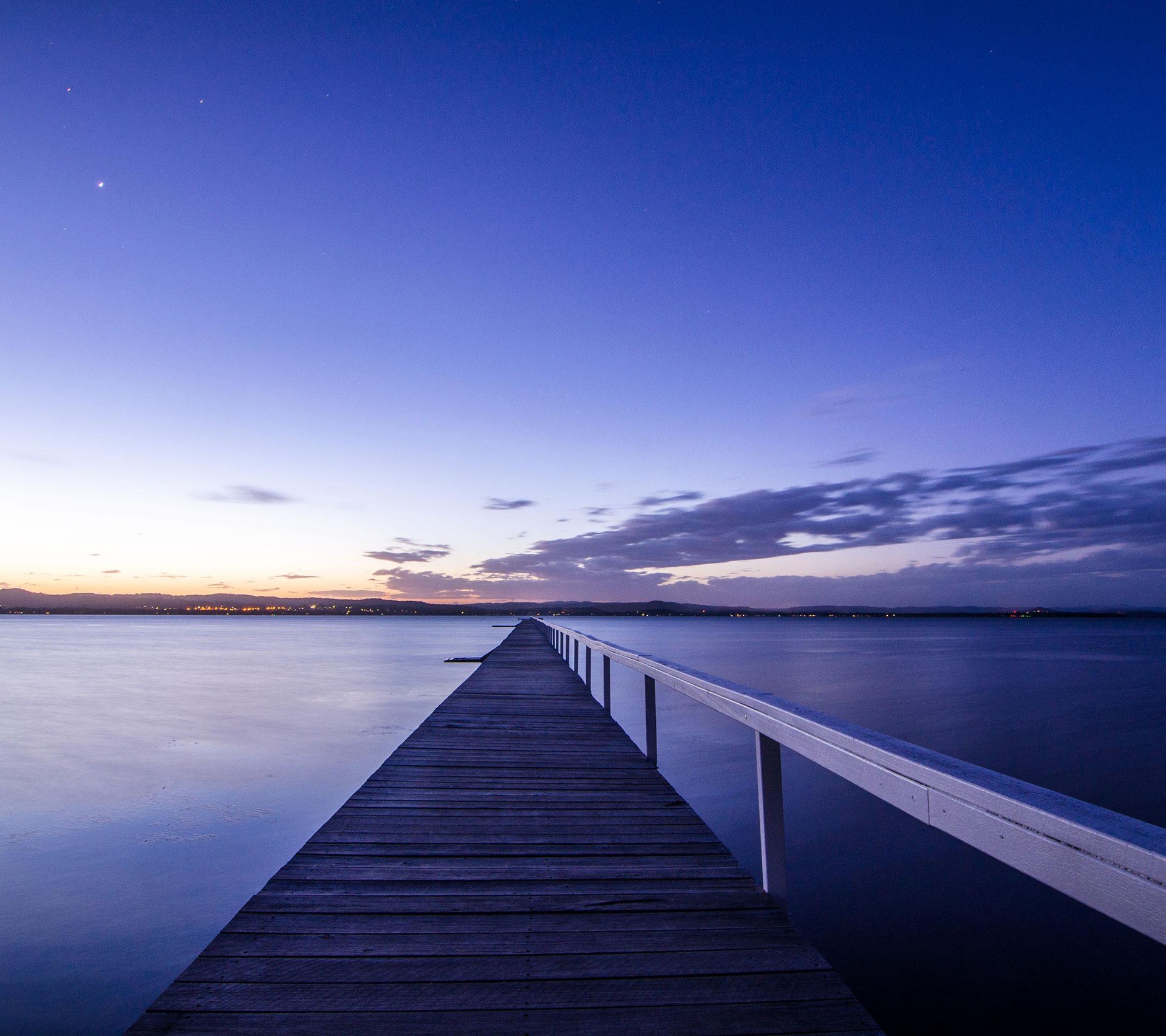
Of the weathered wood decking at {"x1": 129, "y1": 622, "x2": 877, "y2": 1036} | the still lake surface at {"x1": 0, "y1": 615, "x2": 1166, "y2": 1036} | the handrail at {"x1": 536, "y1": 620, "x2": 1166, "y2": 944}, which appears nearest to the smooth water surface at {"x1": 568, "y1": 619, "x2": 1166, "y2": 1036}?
the still lake surface at {"x1": 0, "y1": 615, "x2": 1166, "y2": 1036}

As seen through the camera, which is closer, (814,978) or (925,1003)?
(814,978)

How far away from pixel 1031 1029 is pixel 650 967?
3.28 m

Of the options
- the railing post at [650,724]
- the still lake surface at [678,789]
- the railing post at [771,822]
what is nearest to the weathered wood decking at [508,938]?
the railing post at [771,822]

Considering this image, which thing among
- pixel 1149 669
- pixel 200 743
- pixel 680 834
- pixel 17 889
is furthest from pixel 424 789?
pixel 1149 669

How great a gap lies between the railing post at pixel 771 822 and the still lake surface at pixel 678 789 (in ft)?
7.51

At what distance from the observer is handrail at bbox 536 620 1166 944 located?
1.01 m

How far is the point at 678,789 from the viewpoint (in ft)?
30.0

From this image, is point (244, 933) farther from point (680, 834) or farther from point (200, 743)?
point (200, 743)

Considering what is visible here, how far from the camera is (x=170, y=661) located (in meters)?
30.7

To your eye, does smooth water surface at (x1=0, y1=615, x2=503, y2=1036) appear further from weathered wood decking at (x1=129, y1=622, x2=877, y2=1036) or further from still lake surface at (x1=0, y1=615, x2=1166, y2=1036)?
weathered wood decking at (x1=129, y1=622, x2=877, y2=1036)

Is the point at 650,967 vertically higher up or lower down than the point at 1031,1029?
higher up

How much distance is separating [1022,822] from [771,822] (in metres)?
1.40

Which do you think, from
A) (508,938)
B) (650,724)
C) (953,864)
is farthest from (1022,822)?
(953,864)

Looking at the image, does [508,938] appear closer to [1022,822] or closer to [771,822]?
[771,822]
